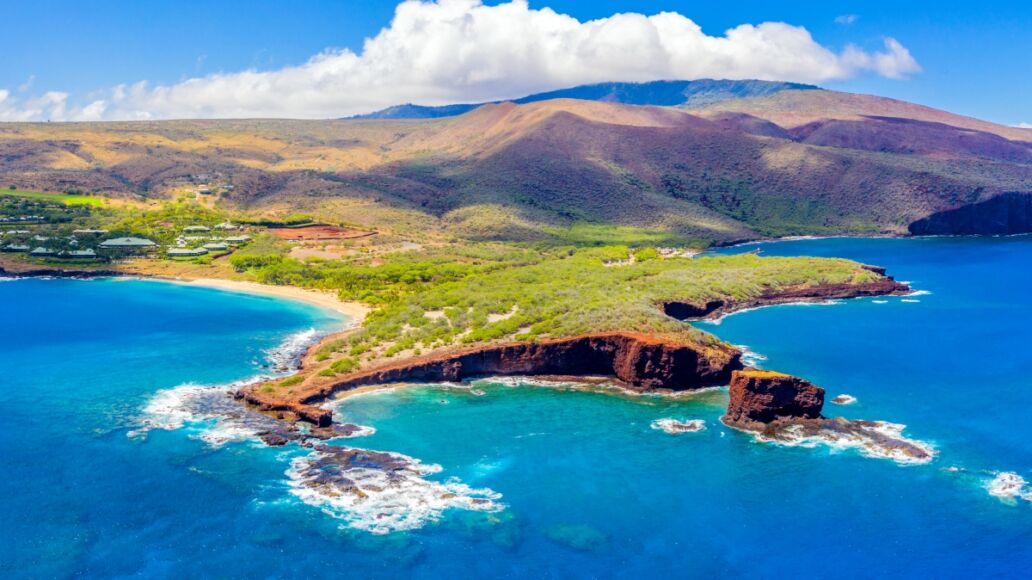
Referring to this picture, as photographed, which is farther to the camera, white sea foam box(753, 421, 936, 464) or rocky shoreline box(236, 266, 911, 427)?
rocky shoreline box(236, 266, 911, 427)

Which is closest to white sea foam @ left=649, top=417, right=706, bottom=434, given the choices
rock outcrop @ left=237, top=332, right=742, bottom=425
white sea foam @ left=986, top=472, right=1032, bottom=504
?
rock outcrop @ left=237, top=332, right=742, bottom=425

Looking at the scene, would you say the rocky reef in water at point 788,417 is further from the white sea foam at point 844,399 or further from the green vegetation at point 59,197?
the green vegetation at point 59,197

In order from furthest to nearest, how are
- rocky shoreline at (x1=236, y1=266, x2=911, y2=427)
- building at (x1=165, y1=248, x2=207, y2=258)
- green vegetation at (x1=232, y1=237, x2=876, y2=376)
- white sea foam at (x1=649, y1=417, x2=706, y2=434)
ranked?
building at (x1=165, y1=248, x2=207, y2=258) < green vegetation at (x1=232, y1=237, x2=876, y2=376) < rocky shoreline at (x1=236, y1=266, x2=911, y2=427) < white sea foam at (x1=649, y1=417, x2=706, y2=434)

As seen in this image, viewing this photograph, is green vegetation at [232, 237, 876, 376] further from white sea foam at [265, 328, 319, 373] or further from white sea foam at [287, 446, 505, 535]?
white sea foam at [287, 446, 505, 535]

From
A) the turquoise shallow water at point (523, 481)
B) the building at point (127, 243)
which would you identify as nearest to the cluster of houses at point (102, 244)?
the building at point (127, 243)

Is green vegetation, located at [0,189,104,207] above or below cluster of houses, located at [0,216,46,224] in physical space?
above

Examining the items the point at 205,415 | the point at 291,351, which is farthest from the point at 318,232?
the point at 205,415

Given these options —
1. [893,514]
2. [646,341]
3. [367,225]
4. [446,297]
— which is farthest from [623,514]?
[367,225]
